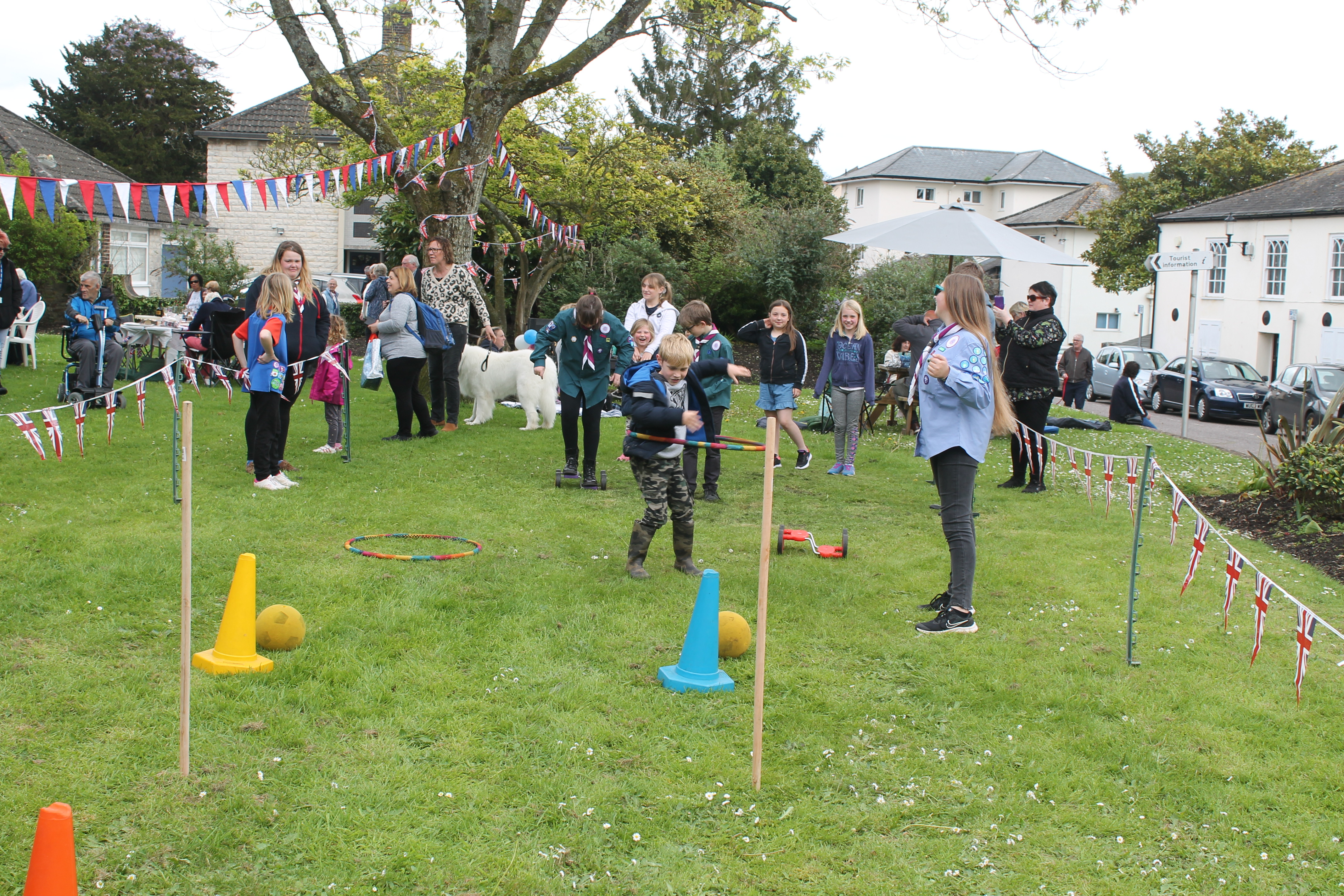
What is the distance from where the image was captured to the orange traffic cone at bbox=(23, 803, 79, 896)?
→ 94.3 inches

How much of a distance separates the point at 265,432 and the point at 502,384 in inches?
190

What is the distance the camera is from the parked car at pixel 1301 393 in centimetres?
1818

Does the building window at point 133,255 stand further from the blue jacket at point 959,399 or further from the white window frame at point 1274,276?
the white window frame at point 1274,276

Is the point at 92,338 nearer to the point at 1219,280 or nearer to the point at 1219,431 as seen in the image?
the point at 1219,431

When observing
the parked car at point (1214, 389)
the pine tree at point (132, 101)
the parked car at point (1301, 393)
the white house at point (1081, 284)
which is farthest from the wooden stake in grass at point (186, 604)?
the white house at point (1081, 284)

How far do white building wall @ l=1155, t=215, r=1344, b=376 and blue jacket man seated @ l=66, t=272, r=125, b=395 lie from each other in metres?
27.5

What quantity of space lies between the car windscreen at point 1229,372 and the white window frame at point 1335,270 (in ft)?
21.4

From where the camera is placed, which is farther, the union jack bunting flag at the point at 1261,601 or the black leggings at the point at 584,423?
the black leggings at the point at 584,423

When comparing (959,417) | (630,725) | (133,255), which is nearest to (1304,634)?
(959,417)

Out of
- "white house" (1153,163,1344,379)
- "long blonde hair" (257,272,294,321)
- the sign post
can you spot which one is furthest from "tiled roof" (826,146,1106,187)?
"long blonde hair" (257,272,294,321)

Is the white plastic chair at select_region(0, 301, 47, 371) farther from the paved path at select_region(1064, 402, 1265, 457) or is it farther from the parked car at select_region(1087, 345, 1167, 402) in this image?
the parked car at select_region(1087, 345, 1167, 402)

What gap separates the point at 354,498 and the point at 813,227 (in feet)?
66.4

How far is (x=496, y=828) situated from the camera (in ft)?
11.0

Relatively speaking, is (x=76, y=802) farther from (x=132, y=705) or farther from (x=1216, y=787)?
(x=1216, y=787)
